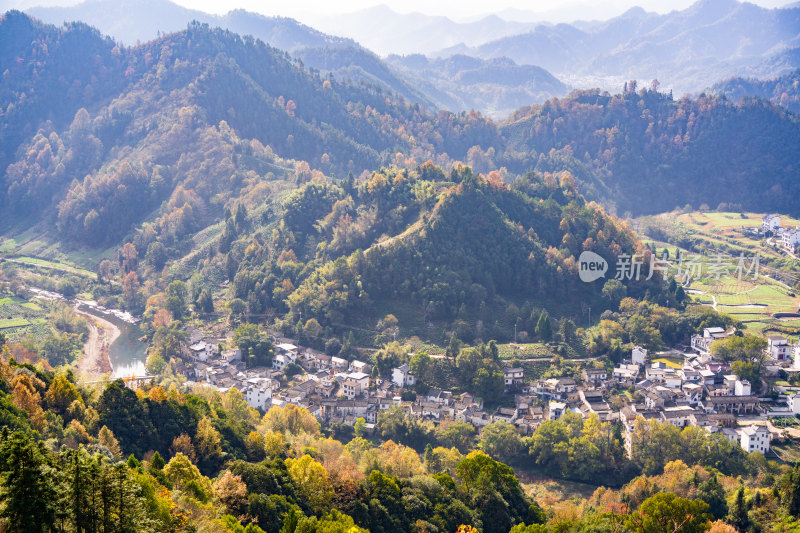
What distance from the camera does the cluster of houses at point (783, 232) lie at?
72812 mm

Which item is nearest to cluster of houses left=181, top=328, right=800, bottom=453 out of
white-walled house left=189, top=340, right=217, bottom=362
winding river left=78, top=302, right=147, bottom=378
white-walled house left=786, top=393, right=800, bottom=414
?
white-walled house left=786, top=393, right=800, bottom=414

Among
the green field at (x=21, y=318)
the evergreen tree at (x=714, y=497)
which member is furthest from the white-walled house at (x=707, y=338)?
the green field at (x=21, y=318)

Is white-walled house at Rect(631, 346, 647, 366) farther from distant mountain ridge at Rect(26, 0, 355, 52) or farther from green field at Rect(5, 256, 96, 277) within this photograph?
distant mountain ridge at Rect(26, 0, 355, 52)

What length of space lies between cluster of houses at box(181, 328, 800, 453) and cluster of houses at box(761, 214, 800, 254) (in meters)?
Result: 33.1

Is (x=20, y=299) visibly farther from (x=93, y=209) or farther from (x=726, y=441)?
(x=726, y=441)

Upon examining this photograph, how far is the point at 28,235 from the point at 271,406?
55851mm

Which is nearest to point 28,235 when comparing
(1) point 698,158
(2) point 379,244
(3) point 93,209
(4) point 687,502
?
(3) point 93,209

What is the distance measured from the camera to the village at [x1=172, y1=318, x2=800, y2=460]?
37594 millimetres

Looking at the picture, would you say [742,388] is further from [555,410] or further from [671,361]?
[555,410]

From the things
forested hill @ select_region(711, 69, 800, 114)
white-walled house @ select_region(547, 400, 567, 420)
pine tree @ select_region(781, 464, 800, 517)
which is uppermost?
forested hill @ select_region(711, 69, 800, 114)

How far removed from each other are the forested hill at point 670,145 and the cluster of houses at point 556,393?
60.3 m

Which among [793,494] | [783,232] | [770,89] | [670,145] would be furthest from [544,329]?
[770,89]

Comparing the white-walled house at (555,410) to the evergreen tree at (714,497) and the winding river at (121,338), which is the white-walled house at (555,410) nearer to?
the evergreen tree at (714,497)

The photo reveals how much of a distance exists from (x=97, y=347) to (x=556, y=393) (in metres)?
35.1
